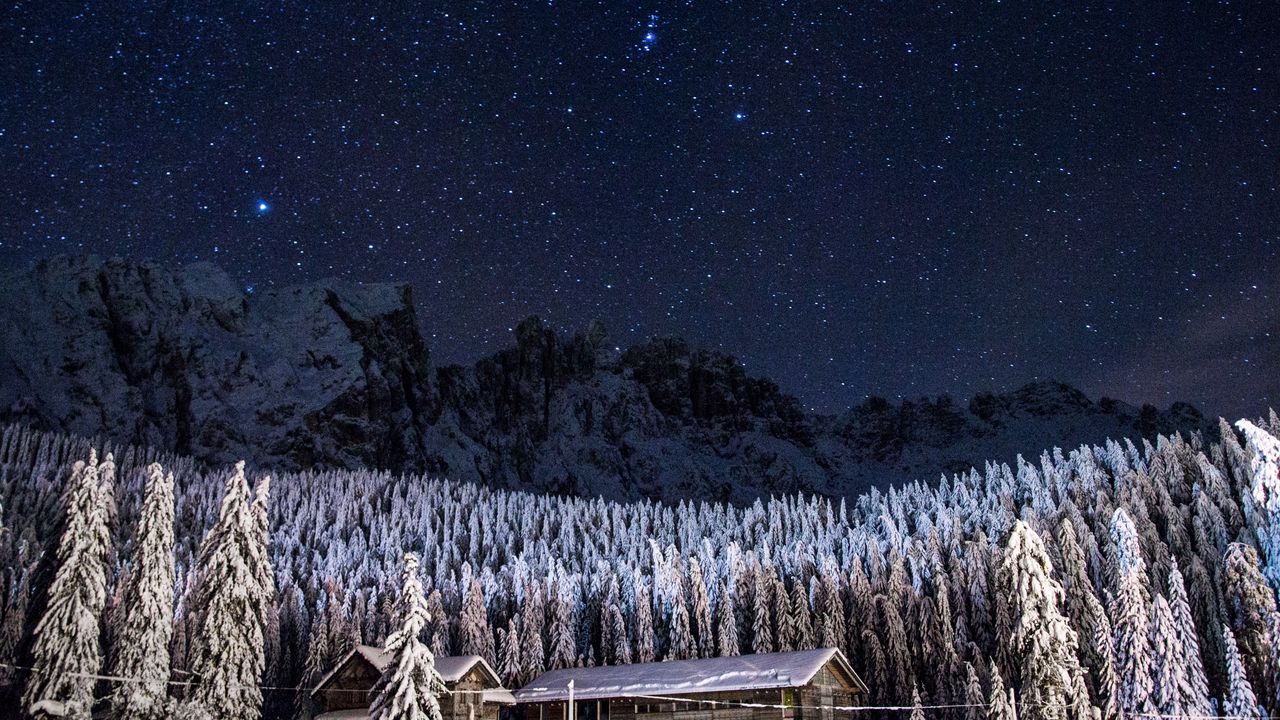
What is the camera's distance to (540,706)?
55.2 metres

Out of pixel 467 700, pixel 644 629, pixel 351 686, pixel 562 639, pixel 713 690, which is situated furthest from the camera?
pixel 644 629

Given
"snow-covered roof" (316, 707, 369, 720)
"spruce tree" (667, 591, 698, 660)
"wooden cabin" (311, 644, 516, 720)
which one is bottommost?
"snow-covered roof" (316, 707, 369, 720)

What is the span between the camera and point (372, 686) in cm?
5219

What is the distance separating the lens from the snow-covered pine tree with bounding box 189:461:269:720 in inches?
1308

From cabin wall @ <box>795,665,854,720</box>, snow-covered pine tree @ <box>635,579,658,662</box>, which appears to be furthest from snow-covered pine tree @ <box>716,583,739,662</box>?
cabin wall @ <box>795,665,854,720</box>

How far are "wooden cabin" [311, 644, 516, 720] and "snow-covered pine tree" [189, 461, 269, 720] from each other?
1558 cm

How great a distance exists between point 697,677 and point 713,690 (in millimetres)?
2503

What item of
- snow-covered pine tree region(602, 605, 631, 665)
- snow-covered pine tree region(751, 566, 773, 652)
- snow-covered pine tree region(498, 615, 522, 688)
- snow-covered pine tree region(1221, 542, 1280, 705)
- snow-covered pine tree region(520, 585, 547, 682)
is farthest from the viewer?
snow-covered pine tree region(751, 566, 773, 652)

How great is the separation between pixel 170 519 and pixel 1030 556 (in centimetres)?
3189

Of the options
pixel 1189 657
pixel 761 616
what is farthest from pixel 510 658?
pixel 1189 657

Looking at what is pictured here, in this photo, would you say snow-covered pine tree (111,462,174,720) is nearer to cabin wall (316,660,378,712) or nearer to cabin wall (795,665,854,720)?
cabin wall (316,660,378,712)

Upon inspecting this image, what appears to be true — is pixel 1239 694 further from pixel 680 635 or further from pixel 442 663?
pixel 680 635

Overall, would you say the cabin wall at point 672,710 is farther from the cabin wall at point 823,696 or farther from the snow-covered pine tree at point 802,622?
the snow-covered pine tree at point 802,622

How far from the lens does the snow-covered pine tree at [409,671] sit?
28312 millimetres
